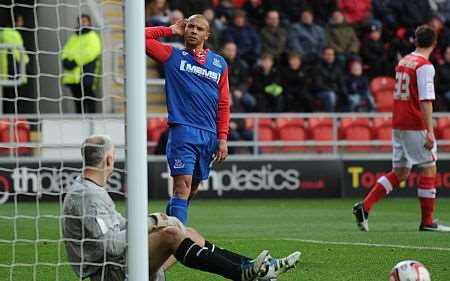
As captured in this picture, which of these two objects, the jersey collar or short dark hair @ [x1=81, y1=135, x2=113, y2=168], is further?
the jersey collar

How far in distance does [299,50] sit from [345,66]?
839 millimetres

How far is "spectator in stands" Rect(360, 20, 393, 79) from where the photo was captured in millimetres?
21188

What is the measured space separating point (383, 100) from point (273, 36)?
86.6 inches

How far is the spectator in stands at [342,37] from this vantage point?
69.5 ft

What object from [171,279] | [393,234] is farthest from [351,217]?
[171,279]

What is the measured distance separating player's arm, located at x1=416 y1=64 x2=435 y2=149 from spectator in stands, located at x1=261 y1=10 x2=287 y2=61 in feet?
28.5

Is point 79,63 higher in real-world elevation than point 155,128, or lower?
higher

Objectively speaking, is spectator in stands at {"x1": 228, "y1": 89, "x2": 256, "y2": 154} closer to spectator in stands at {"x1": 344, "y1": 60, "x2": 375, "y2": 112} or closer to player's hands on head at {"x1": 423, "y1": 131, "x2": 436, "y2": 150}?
spectator in stands at {"x1": 344, "y1": 60, "x2": 375, "y2": 112}

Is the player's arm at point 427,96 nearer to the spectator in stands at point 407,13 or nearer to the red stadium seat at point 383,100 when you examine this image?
the red stadium seat at point 383,100

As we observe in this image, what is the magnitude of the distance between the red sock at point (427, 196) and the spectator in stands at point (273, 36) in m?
8.62

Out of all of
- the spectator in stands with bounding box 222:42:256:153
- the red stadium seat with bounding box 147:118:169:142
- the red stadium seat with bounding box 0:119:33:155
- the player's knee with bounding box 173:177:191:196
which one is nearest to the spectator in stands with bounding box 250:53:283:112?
the spectator in stands with bounding box 222:42:256:153

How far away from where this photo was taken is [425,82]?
12.2 meters

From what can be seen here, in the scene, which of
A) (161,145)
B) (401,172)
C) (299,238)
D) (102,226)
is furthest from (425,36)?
(161,145)

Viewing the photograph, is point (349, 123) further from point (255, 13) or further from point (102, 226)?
point (102, 226)
